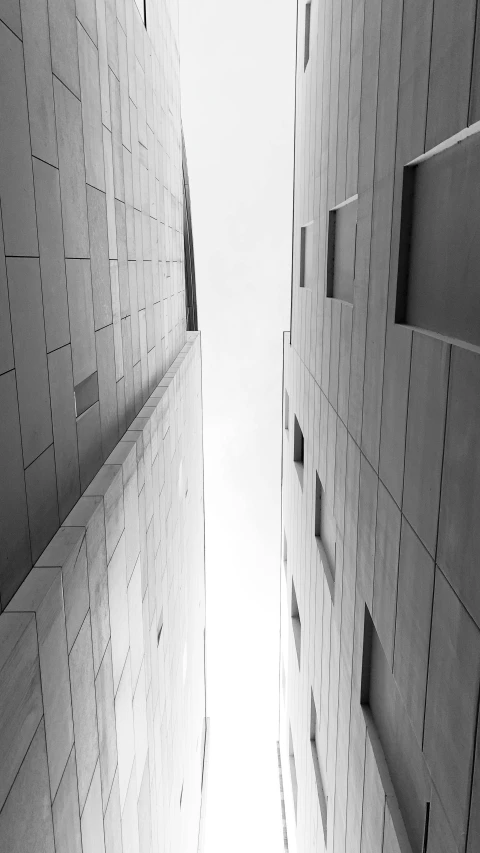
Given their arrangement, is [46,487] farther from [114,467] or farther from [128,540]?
[128,540]

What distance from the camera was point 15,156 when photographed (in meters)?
7.45

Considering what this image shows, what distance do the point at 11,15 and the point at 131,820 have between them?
15.6m

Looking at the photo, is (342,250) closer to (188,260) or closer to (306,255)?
(306,255)

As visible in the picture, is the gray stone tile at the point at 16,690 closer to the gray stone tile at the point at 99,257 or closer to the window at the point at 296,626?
the gray stone tile at the point at 99,257

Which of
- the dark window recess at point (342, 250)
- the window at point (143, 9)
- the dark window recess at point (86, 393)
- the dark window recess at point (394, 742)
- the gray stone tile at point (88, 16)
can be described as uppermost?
the window at point (143, 9)

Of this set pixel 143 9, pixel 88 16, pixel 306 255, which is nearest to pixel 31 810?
pixel 88 16

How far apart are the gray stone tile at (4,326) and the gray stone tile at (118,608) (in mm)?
5286

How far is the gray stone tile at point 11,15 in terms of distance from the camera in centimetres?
710

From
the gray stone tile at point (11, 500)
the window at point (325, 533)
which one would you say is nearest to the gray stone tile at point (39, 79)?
the gray stone tile at point (11, 500)

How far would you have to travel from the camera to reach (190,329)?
3588 cm

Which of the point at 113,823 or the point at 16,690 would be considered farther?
the point at 113,823

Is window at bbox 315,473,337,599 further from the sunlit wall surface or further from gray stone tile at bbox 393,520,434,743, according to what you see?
gray stone tile at bbox 393,520,434,743

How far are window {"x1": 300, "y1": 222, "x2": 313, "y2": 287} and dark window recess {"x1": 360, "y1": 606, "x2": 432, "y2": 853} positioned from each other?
13.9 meters

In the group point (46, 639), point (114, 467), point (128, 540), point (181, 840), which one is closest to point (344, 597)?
point (128, 540)
